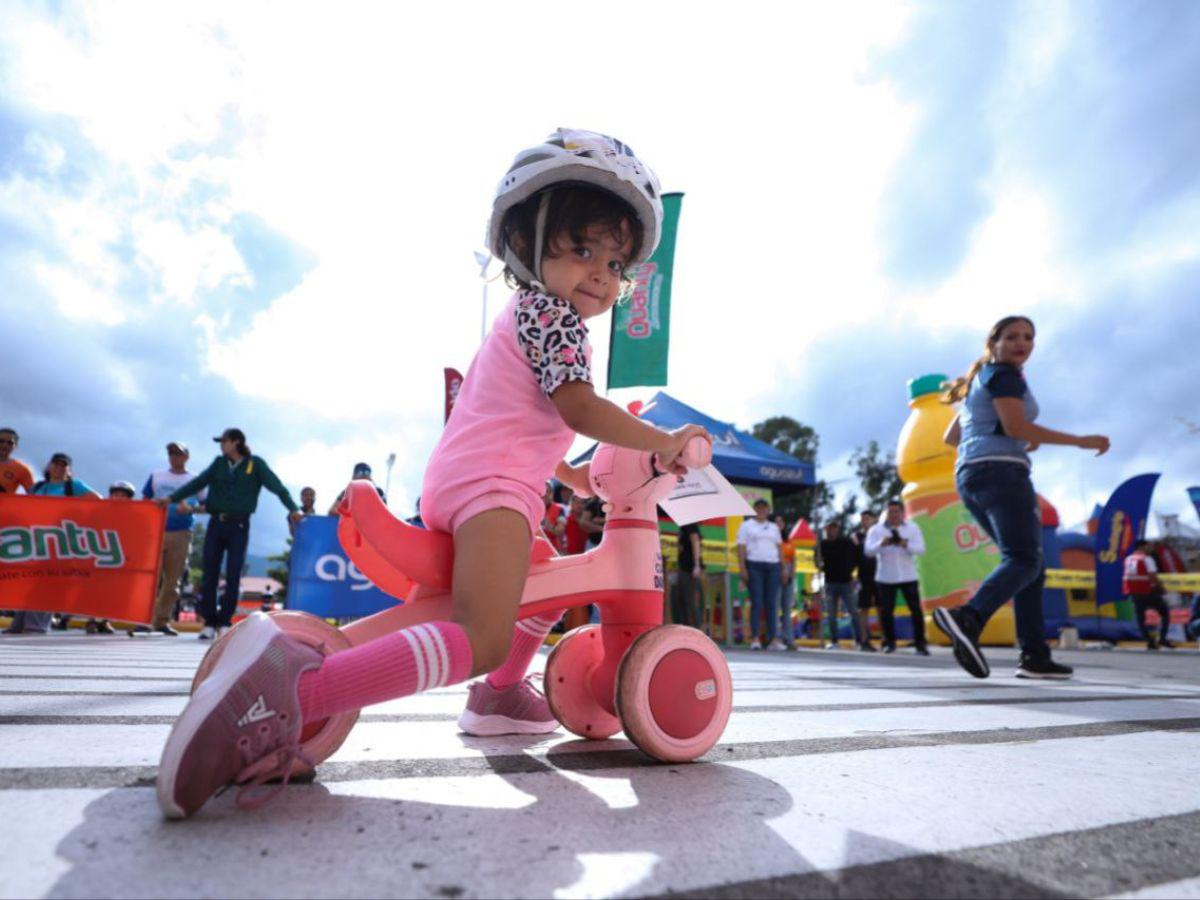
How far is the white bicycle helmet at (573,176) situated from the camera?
1519mm

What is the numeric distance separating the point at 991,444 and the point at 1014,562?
0.57 meters

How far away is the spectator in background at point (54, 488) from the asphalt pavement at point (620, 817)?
6.55 m

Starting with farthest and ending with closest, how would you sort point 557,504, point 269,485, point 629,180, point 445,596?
point 557,504, point 269,485, point 629,180, point 445,596

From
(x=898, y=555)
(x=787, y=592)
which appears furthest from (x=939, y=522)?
(x=787, y=592)

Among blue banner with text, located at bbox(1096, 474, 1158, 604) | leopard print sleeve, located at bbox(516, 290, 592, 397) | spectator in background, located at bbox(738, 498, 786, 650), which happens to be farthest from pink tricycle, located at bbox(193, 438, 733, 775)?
blue banner with text, located at bbox(1096, 474, 1158, 604)

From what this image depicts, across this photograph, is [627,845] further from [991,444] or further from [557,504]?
[557,504]

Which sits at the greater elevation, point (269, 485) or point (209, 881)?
point (269, 485)

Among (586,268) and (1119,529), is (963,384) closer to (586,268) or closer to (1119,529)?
(586,268)

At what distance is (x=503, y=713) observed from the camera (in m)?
1.82

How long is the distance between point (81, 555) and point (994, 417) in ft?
24.7

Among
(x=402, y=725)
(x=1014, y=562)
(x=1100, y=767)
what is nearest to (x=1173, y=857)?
(x=1100, y=767)

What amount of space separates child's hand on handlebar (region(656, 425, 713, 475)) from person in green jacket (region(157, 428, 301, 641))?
5.85 metres

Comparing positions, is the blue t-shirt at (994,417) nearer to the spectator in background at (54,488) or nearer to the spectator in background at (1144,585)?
the spectator in background at (54,488)

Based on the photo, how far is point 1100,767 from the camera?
1474mm
